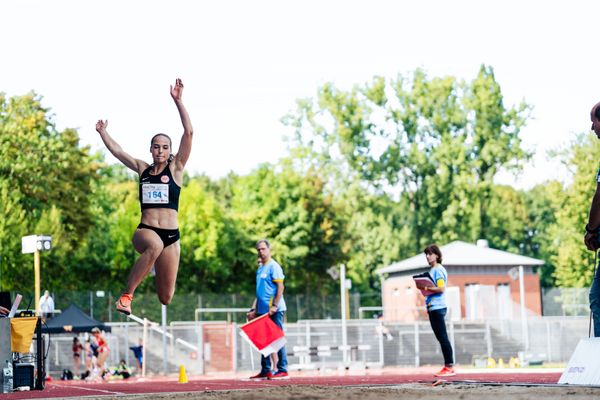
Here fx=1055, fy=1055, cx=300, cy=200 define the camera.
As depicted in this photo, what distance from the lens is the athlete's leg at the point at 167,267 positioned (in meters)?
10.7

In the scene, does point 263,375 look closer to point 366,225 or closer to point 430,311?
point 430,311

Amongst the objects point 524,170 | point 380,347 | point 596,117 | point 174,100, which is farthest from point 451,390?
point 524,170

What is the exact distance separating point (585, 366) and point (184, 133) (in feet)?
15.2

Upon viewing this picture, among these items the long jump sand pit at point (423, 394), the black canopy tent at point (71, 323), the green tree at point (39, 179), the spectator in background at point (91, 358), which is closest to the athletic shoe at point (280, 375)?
the long jump sand pit at point (423, 394)

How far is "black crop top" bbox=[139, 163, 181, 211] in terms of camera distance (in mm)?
10711

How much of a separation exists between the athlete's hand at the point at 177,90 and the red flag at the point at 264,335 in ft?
19.3

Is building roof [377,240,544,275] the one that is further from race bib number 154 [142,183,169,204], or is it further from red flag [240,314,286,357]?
race bib number 154 [142,183,169,204]

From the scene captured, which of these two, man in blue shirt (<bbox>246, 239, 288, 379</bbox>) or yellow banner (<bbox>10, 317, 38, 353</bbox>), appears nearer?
yellow banner (<bbox>10, 317, 38, 353</bbox>)

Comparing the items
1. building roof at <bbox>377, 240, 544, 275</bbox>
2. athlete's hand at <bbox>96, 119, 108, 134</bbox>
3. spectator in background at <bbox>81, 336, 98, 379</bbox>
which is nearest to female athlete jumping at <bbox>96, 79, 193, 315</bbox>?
athlete's hand at <bbox>96, 119, 108, 134</bbox>

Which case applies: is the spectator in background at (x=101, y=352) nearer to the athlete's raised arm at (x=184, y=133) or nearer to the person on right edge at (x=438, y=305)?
the person on right edge at (x=438, y=305)

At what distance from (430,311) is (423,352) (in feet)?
68.0

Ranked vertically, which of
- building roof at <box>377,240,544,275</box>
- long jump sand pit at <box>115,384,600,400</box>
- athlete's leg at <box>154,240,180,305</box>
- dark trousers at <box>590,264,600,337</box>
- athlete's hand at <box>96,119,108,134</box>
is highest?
building roof at <box>377,240,544,275</box>

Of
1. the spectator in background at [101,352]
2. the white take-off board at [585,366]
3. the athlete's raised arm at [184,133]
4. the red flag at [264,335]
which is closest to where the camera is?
the white take-off board at [585,366]

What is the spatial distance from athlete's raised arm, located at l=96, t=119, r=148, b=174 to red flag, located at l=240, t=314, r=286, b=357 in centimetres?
544
